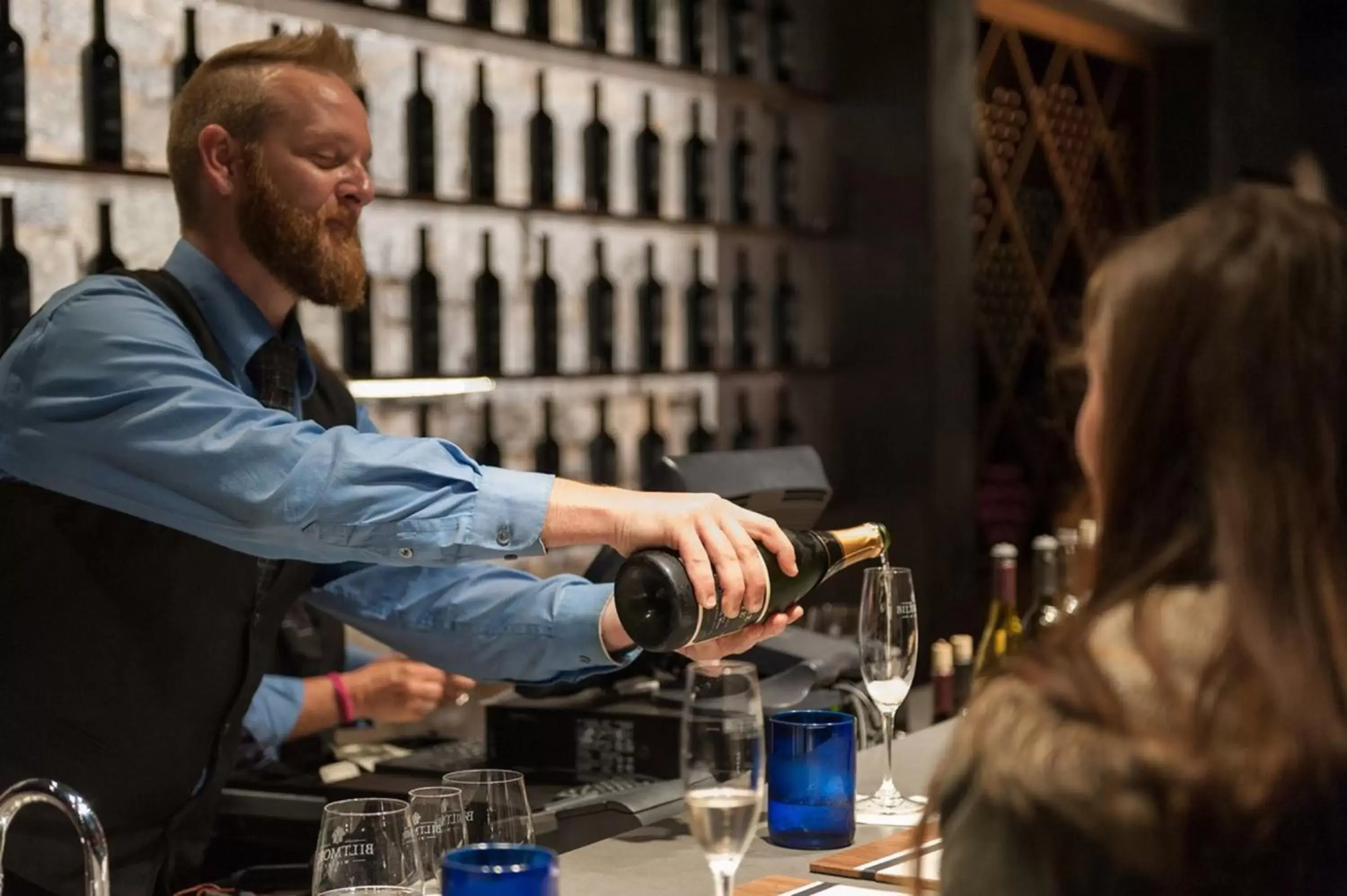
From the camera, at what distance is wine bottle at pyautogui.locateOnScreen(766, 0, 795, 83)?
490 centimetres

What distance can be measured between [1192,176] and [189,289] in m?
5.01


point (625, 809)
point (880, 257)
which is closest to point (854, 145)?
point (880, 257)

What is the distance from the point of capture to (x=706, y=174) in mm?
4746

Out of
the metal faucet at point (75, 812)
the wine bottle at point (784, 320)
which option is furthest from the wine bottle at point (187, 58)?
the metal faucet at point (75, 812)

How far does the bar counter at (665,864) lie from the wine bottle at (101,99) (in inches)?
78.6

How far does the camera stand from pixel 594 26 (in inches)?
167

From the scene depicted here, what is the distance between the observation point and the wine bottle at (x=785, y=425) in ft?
16.5

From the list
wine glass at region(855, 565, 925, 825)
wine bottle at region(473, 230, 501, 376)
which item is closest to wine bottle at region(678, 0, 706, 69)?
wine bottle at region(473, 230, 501, 376)

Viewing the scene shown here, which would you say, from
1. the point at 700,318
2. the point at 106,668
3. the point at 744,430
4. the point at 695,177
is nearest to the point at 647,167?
the point at 695,177

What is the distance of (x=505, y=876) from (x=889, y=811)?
35.5 inches

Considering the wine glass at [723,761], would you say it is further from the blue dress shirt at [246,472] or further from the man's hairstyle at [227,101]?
the man's hairstyle at [227,101]

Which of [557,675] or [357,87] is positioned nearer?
[557,675]

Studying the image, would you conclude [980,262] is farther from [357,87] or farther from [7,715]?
[7,715]

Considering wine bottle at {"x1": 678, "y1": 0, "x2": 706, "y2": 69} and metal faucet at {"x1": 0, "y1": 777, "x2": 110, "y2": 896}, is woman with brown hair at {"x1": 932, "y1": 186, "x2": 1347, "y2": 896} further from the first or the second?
wine bottle at {"x1": 678, "y1": 0, "x2": 706, "y2": 69}
